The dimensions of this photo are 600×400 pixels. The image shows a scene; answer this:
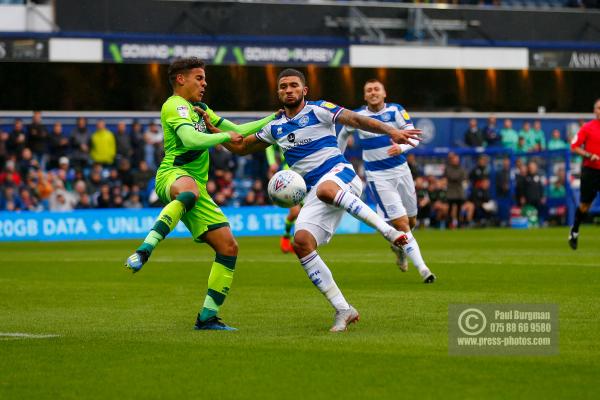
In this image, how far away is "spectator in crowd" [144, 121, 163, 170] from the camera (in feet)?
104

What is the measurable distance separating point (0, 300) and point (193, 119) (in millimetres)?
4249

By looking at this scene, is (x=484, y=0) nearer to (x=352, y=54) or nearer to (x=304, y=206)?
(x=352, y=54)

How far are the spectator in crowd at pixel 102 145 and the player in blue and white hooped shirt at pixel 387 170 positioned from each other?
15.1 meters

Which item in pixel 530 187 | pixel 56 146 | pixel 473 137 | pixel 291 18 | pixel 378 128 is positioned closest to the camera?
pixel 378 128

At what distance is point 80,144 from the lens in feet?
102

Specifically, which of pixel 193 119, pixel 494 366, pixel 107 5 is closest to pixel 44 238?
pixel 107 5

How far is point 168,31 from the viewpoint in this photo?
110 ft

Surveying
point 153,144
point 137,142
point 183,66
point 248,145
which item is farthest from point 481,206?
point 183,66

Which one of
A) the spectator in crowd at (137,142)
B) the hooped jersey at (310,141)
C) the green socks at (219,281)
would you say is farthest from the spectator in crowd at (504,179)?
the green socks at (219,281)

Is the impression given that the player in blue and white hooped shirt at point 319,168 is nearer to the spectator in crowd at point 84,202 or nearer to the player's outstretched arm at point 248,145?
the player's outstretched arm at point 248,145

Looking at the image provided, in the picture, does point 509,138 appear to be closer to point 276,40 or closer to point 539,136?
point 539,136

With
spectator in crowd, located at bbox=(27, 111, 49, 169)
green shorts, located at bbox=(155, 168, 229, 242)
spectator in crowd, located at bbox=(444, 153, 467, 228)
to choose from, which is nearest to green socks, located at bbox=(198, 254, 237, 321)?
green shorts, located at bbox=(155, 168, 229, 242)

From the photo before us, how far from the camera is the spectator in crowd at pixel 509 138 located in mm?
36688

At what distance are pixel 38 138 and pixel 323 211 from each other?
21.1 m
